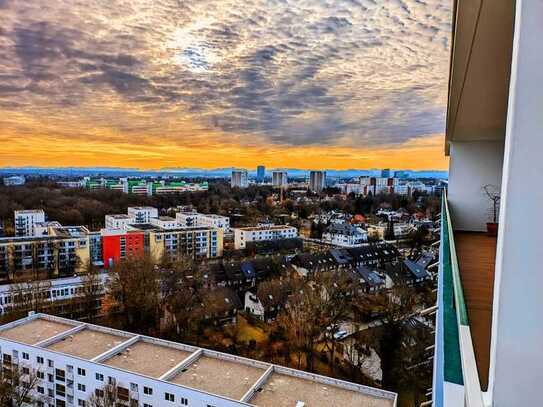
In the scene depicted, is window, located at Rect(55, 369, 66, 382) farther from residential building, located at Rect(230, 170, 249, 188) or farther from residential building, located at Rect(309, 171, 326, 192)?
residential building, located at Rect(309, 171, 326, 192)

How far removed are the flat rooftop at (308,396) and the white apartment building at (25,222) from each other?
11970 millimetres

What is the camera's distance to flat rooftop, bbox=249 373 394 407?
4.41 metres

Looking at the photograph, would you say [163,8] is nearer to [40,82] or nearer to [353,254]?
[40,82]

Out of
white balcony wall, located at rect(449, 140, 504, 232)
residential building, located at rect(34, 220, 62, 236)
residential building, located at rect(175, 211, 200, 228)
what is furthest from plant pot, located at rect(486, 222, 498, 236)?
residential building, located at rect(34, 220, 62, 236)

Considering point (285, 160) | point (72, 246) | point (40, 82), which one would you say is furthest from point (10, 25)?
point (285, 160)

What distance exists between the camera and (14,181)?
46.7ft

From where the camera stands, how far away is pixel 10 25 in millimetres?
10570

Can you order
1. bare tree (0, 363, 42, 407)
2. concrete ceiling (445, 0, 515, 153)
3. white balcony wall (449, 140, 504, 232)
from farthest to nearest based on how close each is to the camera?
bare tree (0, 363, 42, 407) < white balcony wall (449, 140, 504, 232) < concrete ceiling (445, 0, 515, 153)

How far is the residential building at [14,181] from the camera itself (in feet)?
46.4

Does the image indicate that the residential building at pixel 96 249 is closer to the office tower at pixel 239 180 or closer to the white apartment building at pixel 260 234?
the white apartment building at pixel 260 234

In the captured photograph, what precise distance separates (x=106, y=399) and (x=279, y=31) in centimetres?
994

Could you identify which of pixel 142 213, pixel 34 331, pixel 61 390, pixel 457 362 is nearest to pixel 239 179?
pixel 142 213

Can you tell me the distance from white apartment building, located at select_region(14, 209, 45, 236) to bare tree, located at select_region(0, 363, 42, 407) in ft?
29.7

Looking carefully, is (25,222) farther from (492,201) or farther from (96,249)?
(492,201)
